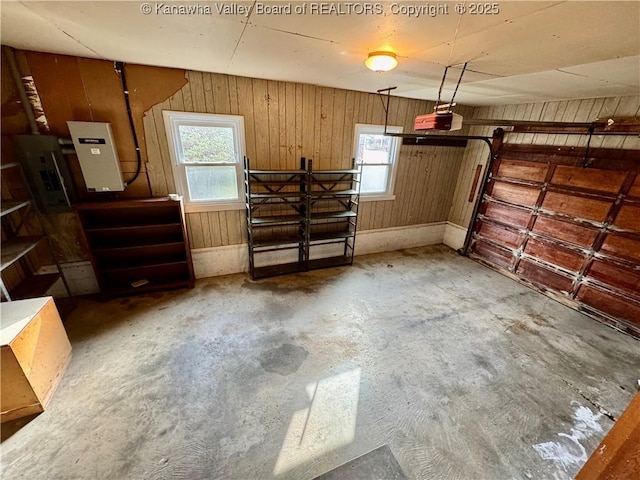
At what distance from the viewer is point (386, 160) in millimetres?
4383

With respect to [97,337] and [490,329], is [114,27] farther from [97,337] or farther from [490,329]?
[490,329]

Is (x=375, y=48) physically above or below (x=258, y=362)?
above

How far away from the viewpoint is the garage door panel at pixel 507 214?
13.0 ft

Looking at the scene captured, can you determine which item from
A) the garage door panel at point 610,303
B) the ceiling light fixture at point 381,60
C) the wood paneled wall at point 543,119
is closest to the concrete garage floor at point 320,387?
the garage door panel at point 610,303

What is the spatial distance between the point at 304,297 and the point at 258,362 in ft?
3.67

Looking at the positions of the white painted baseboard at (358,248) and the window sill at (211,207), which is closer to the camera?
the window sill at (211,207)

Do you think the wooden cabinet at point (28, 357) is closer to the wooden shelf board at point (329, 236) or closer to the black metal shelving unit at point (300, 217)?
the black metal shelving unit at point (300, 217)

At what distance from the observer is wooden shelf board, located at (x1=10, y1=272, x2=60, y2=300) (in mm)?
2548

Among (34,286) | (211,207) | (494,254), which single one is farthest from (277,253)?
(494,254)

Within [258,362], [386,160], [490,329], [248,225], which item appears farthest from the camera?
[386,160]

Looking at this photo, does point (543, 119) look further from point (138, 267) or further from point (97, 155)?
point (138, 267)

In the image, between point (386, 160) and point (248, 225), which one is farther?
point (386, 160)

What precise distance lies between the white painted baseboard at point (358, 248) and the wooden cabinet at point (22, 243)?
4.80 ft

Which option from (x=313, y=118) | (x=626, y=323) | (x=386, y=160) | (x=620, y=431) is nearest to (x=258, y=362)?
(x=620, y=431)
